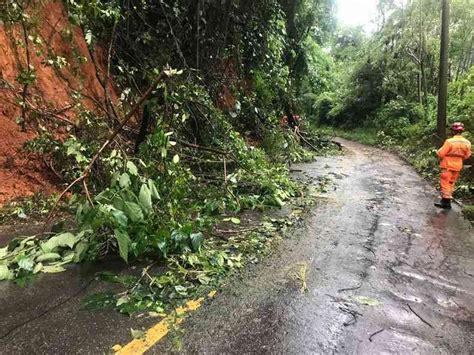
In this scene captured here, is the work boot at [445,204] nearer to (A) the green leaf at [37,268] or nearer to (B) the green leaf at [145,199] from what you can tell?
(B) the green leaf at [145,199]

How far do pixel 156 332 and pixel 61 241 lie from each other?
1.72 metres

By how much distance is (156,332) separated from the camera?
310 cm

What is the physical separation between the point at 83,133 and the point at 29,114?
105 centimetres

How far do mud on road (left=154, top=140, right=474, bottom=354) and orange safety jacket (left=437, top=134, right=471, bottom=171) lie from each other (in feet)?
5.10

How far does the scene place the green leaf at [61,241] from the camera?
4.10 m

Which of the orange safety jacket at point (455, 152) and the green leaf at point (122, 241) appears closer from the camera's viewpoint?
the green leaf at point (122, 241)

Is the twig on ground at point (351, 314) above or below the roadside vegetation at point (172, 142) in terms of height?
below

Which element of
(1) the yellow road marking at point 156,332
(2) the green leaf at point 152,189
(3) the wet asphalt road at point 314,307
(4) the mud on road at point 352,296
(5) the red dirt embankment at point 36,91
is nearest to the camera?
(1) the yellow road marking at point 156,332

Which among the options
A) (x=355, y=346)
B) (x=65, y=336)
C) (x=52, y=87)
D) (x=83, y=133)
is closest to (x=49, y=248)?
(x=65, y=336)

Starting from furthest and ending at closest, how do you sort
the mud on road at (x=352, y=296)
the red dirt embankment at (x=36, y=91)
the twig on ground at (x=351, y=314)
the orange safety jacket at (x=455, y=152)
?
the orange safety jacket at (x=455, y=152) → the red dirt embankment at (x=36, y=91) → the twig on ground at (x=351, y=314) → the mud on road at (x=352, y=296)

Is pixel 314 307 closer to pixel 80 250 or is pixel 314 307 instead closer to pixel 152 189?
pixel 152 189

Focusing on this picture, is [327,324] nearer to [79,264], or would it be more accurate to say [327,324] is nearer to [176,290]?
[176,290]

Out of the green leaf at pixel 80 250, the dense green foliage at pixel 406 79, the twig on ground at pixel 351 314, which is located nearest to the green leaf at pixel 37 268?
the green leaf at pixel 80 250

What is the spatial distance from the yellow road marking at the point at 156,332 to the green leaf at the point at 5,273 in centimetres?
157
